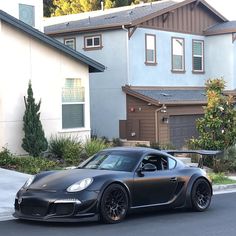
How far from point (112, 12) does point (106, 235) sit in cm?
2379

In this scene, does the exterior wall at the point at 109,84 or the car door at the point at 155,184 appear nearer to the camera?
the car door at the point at 155,184

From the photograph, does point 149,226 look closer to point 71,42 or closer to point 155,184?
point 155,184

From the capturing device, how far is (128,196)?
10.8 meters

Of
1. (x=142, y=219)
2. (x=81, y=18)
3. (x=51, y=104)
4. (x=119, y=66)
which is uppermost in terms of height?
(x=81, y=18)

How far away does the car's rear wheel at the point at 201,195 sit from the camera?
1206 cm

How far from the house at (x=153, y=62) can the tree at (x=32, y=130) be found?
7.46m

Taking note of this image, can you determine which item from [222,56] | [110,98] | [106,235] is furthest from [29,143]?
[222,56]

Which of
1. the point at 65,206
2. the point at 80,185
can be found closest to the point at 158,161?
the point at 80,185

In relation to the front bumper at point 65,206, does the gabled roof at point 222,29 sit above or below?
above

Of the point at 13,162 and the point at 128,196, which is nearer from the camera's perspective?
the point at 128,196

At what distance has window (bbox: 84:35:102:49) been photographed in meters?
29.0

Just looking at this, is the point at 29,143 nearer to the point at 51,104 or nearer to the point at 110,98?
the point at 51,104

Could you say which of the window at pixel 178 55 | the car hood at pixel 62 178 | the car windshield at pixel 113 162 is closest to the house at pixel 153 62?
the window at pixel 178 55

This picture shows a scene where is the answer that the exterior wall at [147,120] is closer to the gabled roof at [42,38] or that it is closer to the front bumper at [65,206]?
the gabled roof at [42,38]
